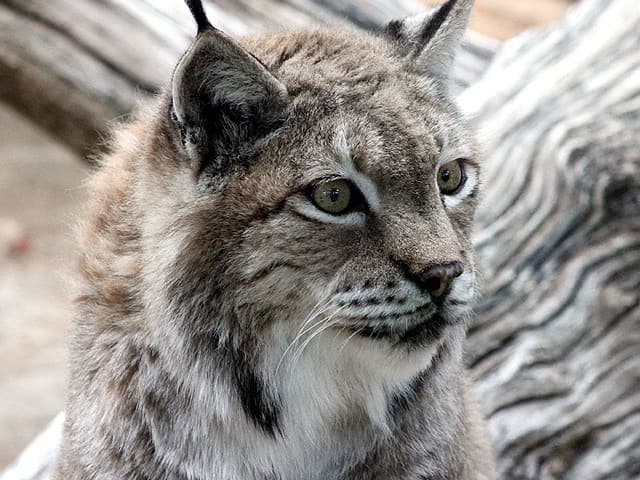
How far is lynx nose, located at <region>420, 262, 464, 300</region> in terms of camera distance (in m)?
2.89

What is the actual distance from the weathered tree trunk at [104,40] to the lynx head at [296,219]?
8.42 ft

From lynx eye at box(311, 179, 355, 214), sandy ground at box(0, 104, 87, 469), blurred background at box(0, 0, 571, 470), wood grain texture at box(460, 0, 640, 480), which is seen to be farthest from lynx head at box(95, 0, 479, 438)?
sandy ground at box(0, 104, 87, 469)

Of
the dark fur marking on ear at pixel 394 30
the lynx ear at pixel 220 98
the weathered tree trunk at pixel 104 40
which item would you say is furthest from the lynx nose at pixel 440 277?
the weathered tree trunk at pixel 104 40

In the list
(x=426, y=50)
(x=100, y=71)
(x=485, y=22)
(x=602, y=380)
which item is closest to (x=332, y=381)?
(x=426, y=50)

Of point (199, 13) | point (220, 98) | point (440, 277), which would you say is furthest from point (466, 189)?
point (199, 13)

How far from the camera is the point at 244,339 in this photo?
312cm

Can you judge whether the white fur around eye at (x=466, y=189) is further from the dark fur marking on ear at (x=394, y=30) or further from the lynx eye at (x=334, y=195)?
the dark fur marking on ear at (x=394, y=30)

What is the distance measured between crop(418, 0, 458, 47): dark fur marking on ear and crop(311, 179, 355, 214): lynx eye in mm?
716

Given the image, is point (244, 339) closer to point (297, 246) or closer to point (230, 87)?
point (297, 246)

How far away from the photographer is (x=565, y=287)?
15.7 feet

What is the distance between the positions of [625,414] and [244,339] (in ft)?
7.43

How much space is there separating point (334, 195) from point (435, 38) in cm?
77

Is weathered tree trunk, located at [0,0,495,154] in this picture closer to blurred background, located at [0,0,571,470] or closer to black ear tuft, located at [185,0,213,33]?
blurred background, located at [0,0,571,470]

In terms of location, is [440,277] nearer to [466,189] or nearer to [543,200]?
[466,189]
